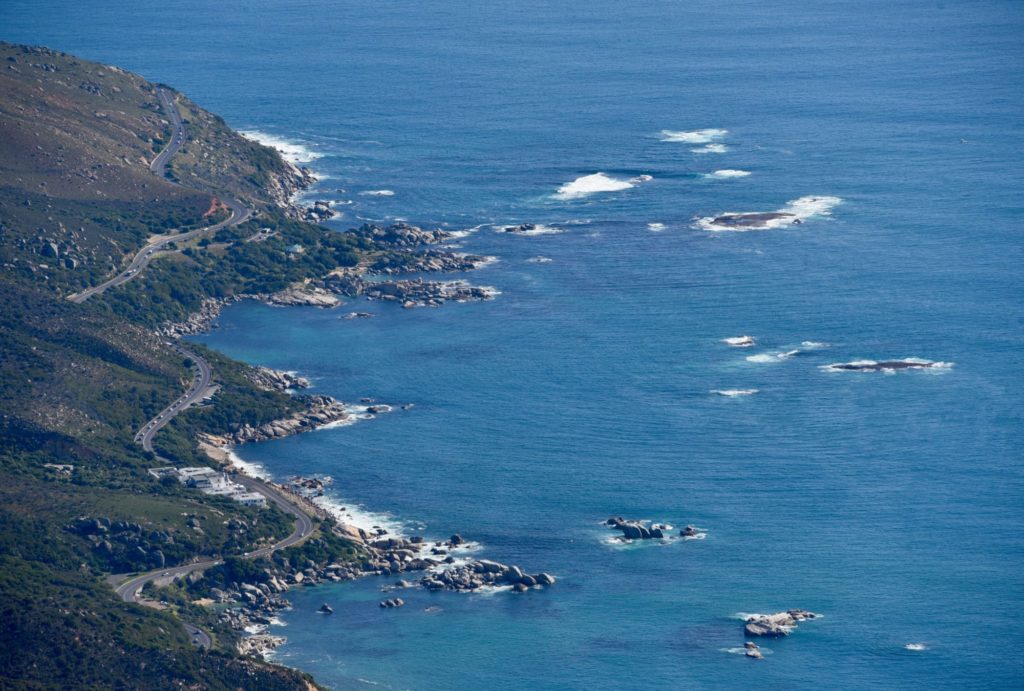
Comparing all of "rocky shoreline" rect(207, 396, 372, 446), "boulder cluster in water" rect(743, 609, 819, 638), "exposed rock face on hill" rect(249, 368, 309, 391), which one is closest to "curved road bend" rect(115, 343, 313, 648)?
"exposed rock face on hill" rect(249, 368, 309, 391)

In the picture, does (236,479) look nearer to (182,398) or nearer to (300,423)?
(300,423)

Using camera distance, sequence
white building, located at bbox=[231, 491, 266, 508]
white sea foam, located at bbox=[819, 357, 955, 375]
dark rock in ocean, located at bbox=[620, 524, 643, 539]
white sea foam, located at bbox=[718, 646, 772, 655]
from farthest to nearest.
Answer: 1. white sea foam, located at bbox=[819, 357, 955, 375]
2. white building, located at bbox=[231, 491, 266, 508]
3. dark rock in ocean, located at bbox=[620, 524, 643, 539]
4. white sea foam, located at bbox=[718, 646, 772, 655]

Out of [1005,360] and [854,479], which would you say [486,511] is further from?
[1005,360]

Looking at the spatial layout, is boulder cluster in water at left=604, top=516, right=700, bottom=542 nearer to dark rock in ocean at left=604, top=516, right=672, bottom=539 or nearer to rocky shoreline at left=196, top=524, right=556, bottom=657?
dark rock in ocean at left=604, top=516, right=672, bottom=539

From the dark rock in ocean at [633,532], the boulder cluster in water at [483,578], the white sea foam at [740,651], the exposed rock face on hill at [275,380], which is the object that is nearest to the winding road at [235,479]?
the exposed rock face on hill at [275,380]

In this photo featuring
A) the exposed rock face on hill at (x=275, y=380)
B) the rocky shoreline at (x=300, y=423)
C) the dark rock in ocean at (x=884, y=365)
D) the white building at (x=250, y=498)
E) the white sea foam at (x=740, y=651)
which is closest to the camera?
the white sea foam at (x=740, y=651)

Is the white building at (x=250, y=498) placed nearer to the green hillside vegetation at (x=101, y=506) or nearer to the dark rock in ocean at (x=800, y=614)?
the green hillside vegetation at (x=101, y=506)

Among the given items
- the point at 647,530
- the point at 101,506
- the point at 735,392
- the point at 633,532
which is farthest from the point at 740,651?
the point at 101,506
